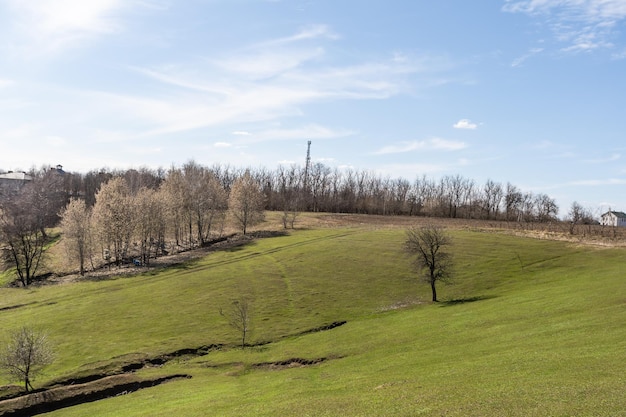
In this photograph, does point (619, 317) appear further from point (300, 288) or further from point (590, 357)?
point (300, 288)

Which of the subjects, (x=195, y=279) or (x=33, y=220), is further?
(x=33, y=220)

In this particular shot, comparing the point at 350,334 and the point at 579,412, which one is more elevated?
the point at 579,412

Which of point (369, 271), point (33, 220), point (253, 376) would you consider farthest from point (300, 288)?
point (33, 220)

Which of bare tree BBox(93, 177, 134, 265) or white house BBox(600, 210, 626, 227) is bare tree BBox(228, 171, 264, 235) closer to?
bare tree BBox(93, 177, 134, 265)

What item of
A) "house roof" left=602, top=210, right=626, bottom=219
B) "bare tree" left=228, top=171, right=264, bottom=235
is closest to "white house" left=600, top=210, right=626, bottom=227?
"house roof" left=602, top=210, right=626, bottom=219

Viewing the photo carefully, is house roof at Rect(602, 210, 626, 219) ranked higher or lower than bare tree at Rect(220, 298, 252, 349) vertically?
higher

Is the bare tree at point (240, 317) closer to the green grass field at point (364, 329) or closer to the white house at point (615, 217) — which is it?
the green grass field at point (364, 329)

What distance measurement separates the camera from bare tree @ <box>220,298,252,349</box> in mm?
56747

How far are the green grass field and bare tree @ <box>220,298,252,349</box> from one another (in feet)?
→ 4.11

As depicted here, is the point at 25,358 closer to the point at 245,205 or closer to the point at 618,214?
the point at 245,205

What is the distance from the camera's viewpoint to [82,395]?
4244 cm

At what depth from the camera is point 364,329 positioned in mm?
55062

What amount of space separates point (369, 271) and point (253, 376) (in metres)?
44.0

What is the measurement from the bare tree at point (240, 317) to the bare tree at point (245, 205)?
6343cm
